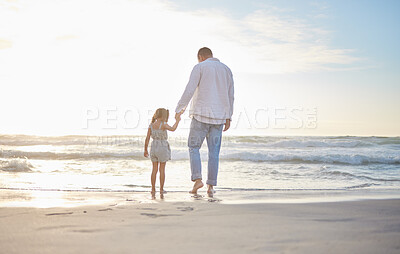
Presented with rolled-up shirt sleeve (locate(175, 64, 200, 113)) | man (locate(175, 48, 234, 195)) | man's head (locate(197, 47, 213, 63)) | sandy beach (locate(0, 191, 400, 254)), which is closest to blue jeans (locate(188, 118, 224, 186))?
man (locate(175, 48, 234, 195))

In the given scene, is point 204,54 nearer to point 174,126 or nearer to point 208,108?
point 208,108

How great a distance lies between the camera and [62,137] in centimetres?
2519

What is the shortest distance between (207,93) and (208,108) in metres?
0.19

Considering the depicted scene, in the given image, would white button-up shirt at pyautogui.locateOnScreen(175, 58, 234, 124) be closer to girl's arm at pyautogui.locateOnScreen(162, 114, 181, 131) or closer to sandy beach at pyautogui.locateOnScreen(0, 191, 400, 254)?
girl's arm at pyautogui.locateOnScreen(162, 114, 181, 131)

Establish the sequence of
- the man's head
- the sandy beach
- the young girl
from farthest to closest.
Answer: the young girl < the man's head < the sandy beach

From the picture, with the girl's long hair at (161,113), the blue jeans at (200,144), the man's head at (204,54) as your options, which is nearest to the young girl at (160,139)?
the girl's long hair at (161,113)

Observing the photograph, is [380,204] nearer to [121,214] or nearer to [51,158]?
[121,214]

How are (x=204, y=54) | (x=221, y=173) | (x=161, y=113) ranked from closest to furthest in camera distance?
(x=204, y=54) < (x=161, y=113) < (x=221, y=173)

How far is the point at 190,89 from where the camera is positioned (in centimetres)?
474

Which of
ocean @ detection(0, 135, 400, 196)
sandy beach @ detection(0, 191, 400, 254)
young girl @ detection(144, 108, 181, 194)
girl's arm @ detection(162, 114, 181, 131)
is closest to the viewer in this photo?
sandy beach @ detection(0, 191, 400, 254)

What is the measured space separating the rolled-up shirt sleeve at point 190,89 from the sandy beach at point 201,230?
1.77 metres

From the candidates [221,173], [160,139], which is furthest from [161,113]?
[221,173]

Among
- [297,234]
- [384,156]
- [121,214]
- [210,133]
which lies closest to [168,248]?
[297,234]

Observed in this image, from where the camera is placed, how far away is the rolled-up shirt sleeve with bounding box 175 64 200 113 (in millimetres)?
4707
